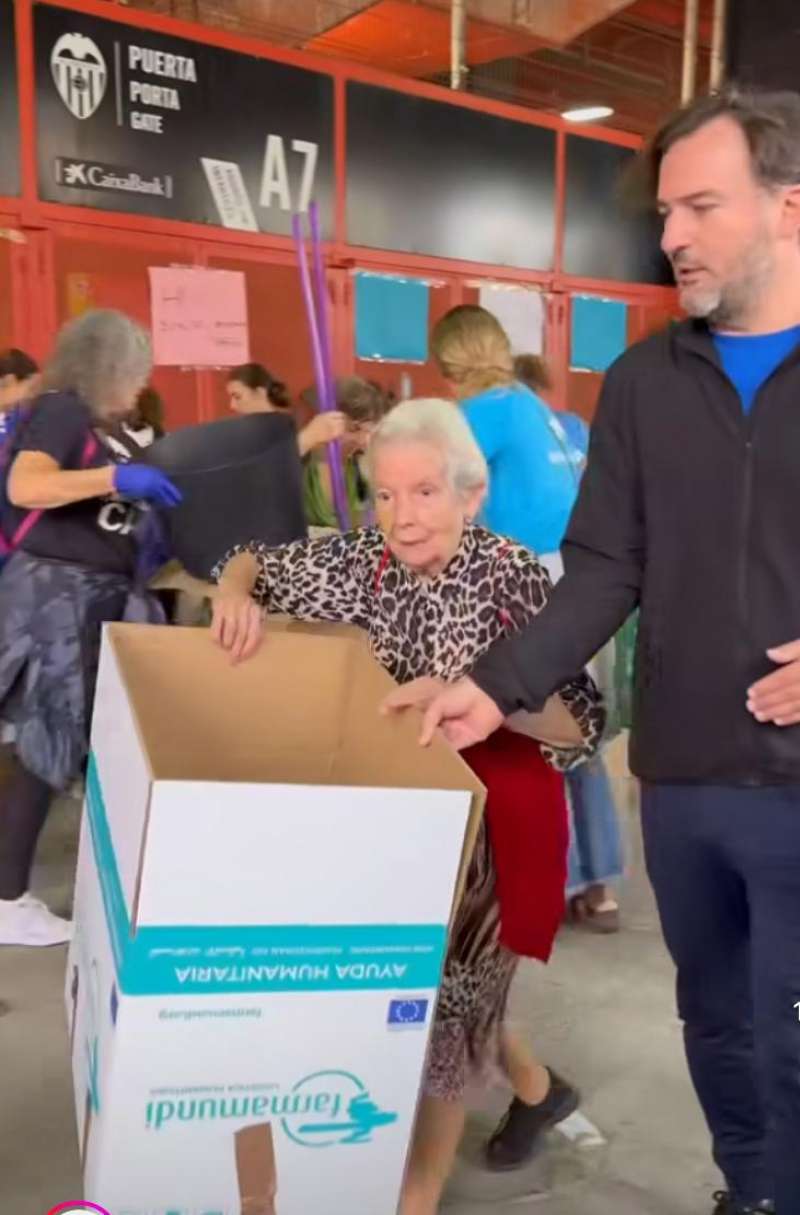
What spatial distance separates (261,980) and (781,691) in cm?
64

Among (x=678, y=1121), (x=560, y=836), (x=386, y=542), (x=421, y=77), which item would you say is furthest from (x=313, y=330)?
(x=421, y=77)

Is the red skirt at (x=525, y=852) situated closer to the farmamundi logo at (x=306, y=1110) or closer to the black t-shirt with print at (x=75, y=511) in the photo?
the farmamundi logo at (x=306, y=1110)

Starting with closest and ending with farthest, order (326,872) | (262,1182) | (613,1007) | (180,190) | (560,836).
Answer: (326,872) < (262,1182) < (560,836) < (613,1007) < (180,190)

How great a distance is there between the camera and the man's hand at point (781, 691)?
133cm

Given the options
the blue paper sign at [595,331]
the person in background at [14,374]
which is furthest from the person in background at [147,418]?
the blue paper sign at [595,331]

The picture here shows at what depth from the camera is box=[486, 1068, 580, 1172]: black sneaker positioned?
198cm

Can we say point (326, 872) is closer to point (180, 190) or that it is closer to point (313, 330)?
point (313, 330)

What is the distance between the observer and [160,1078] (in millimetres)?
1148

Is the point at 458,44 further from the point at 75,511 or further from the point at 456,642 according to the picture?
the point at 456,642

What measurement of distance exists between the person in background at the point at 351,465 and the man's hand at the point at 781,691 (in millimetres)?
2836

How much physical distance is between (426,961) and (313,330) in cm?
185

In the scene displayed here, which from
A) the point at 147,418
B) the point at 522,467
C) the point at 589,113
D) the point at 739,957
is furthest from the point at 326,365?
the point at 589,113

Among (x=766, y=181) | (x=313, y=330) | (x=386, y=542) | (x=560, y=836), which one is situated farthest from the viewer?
(x=313, y=330)

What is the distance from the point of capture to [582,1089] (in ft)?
7.37
